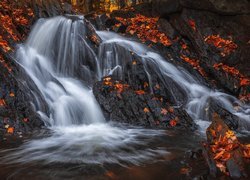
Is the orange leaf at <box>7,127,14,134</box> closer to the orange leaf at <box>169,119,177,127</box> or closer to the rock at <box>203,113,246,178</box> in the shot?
the orange leaf at <box>169,119,177,127</box>

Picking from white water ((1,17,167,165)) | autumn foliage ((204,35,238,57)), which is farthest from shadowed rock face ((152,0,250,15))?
white water ((1,17,167,165))

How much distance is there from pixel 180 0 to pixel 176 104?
602 cm

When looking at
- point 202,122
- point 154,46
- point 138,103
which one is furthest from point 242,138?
point 154,46

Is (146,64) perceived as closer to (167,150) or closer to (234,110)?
(234,110)

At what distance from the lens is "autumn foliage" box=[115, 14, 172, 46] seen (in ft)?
42.9

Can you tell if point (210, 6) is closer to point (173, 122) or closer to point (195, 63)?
point (195, 63)

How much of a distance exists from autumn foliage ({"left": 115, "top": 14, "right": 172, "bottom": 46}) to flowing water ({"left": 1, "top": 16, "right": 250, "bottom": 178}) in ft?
3.56

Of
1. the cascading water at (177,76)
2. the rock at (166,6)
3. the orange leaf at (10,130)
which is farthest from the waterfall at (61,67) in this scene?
the rock at (166,6)

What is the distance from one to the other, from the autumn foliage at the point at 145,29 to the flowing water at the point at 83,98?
42.7 inches

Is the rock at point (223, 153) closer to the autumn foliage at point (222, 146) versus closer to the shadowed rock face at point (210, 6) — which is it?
the autumn foliage at point (222, 146)

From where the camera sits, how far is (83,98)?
8.83 metres

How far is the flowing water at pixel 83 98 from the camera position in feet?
18.1

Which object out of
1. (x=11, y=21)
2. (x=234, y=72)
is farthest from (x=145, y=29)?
(x=11, y=21)

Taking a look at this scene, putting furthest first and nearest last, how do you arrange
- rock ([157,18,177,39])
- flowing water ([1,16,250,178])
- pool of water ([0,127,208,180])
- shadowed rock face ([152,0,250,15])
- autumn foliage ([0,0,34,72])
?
1. rock ([157,18,177,39])
2. shadowed rock face ([152,0,250,15])
3. autumn foliage ([0,0,34,72])
4. flowing water ([1,16,250,178])
5. pool of water ([0,127,208,180])
